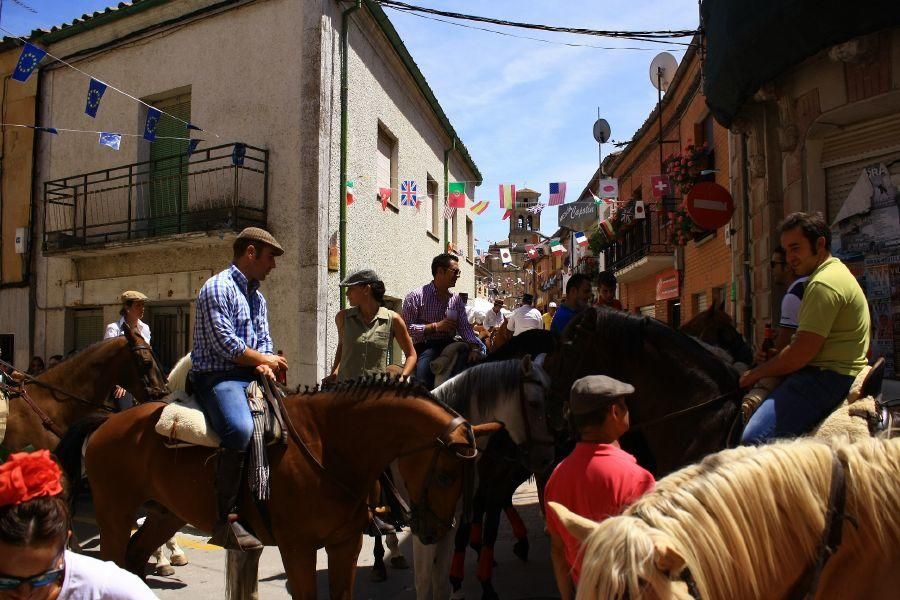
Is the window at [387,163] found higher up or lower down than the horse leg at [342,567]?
higher up

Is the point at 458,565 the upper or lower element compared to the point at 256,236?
lower

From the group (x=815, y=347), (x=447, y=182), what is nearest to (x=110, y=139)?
(x=447, y=182)

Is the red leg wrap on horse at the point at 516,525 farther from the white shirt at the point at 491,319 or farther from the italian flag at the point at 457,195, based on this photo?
the italian flag at the point at 457,195

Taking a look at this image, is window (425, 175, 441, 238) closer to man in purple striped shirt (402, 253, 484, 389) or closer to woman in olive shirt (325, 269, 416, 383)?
man in purple striped shirt (402, 253, 484, 389)

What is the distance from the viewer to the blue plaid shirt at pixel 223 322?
346 cm

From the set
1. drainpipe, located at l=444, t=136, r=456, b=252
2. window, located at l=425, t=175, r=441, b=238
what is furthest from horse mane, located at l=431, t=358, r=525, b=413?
drainpipe, located at l=444, t=136, r=456, b=252

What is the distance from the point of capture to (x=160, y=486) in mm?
3695

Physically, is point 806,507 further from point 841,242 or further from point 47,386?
point 47,386

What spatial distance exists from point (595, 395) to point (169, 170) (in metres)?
10.7

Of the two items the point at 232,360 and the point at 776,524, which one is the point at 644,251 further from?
the point at 776,524

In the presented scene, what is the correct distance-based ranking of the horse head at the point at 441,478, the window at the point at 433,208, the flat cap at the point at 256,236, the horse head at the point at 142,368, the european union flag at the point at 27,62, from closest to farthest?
1. the horse head at the point at 441,478
2. the flat cap at the point at 256,236
3. the horse head at the point at 142,368
4. the european union flag at the point at 27,62
5. the window at the point at 433,208

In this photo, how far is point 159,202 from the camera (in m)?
11.4

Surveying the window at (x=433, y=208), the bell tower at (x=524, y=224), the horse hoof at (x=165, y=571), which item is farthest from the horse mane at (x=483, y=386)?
the bell tower at (x=524, y=224)

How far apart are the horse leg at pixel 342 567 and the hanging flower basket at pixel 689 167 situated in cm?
1073
